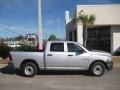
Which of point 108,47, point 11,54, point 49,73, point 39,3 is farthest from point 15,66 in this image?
point 108,47

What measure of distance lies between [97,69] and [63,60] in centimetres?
179

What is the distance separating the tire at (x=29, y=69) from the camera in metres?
15.0

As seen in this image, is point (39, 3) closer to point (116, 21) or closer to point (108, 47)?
point (116, 21)

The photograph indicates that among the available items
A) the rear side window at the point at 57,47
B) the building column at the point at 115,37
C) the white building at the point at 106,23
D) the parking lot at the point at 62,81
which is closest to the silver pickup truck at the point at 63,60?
the rear side window at the point at 57,47

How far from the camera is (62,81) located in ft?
44.0

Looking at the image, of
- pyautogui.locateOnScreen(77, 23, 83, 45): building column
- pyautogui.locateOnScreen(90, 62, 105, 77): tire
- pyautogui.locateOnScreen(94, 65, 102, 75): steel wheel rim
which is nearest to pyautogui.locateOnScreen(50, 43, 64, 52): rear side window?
pyautogui.locateOnScreen(90, 62, 105, 77): tire

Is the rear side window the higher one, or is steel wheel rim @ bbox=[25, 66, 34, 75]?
the rear side window

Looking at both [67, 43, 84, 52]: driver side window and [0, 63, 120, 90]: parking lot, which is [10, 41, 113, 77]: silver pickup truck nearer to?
[67, 43, 84, 52]: driver side window

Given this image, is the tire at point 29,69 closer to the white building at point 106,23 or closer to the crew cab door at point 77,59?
the crew cab door at point 77,59

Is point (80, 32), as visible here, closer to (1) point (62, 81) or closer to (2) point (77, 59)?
(2) point (77, 59)

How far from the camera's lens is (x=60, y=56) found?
1494cm

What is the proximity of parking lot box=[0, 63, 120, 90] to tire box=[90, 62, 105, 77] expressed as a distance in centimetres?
25

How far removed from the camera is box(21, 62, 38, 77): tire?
14977mm

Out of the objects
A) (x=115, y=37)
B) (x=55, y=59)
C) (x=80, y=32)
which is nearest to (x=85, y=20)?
(x=80, y=32)
